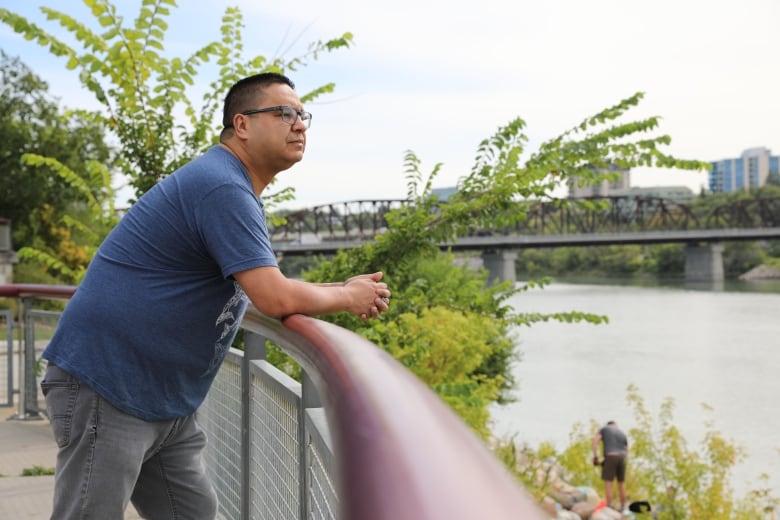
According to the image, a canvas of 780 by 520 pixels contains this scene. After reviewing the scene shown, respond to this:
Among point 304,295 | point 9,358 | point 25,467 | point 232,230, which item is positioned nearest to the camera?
point 232,230

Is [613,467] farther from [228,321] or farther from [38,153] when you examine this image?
[38,153]

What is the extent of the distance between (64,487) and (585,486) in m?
18.2

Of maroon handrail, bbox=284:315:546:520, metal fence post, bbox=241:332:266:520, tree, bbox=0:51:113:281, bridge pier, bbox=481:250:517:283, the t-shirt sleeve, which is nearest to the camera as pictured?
maroon handrail, bbox=284:315:546:520

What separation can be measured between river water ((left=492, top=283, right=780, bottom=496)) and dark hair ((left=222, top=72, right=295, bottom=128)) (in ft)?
49.9

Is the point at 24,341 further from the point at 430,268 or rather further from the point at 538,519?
the point at 430,268

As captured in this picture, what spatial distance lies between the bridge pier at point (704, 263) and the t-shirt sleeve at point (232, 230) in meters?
76.5

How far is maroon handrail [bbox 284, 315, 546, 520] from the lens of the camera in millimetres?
590

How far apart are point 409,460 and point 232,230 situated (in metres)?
1.30

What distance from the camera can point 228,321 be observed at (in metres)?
2.14

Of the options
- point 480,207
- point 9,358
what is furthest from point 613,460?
point 9,358

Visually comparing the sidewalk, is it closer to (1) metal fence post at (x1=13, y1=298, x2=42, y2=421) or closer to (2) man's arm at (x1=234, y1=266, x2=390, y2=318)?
(1) metal fence post at (x1=13, y1=298, x2=42, y2=421)

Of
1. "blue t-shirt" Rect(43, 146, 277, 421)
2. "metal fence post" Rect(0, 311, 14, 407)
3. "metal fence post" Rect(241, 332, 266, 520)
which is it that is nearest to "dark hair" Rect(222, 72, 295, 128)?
"blue t-shirt" Rect(43, 146, 277, 421)

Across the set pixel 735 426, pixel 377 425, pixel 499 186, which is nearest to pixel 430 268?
pixel 735 426

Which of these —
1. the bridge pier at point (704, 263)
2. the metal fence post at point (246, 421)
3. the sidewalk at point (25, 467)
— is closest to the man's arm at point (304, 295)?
the metal fence post at point (246, 421)
